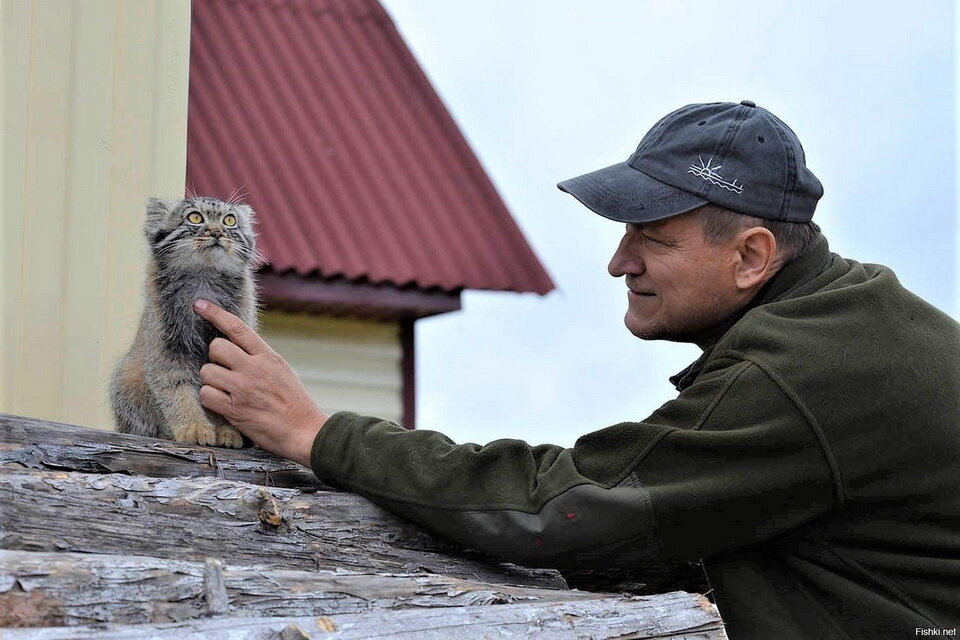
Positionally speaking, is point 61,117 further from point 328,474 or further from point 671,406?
point 671,406

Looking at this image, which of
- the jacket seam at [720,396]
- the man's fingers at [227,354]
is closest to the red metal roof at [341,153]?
the man's fingers at [227,354]

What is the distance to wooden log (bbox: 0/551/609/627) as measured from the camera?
2160 millimetres

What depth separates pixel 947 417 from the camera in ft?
9.82

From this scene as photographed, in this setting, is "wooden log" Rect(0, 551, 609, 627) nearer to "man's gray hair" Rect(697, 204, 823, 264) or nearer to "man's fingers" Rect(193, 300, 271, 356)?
"man's fingers" Rect(193, 300, 271, 356)

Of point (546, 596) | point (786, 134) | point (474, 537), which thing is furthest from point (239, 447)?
point (786, 134)

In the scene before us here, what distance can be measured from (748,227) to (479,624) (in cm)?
143

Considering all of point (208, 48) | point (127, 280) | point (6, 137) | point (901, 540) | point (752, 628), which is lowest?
point (752, 628)

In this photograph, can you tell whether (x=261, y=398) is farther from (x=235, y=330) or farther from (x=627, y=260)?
(x=627, y=260)

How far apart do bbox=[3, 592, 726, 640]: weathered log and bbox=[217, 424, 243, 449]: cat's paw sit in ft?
3.54

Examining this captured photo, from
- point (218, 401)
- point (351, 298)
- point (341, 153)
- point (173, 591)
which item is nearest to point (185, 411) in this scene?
point (218, 401)

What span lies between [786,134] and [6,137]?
2.62 metres

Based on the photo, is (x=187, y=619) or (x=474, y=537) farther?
(x=474, y=537)

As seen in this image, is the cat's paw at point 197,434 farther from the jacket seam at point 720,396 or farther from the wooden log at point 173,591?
the jacket seam at point 720,396

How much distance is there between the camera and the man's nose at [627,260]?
11.4ft
